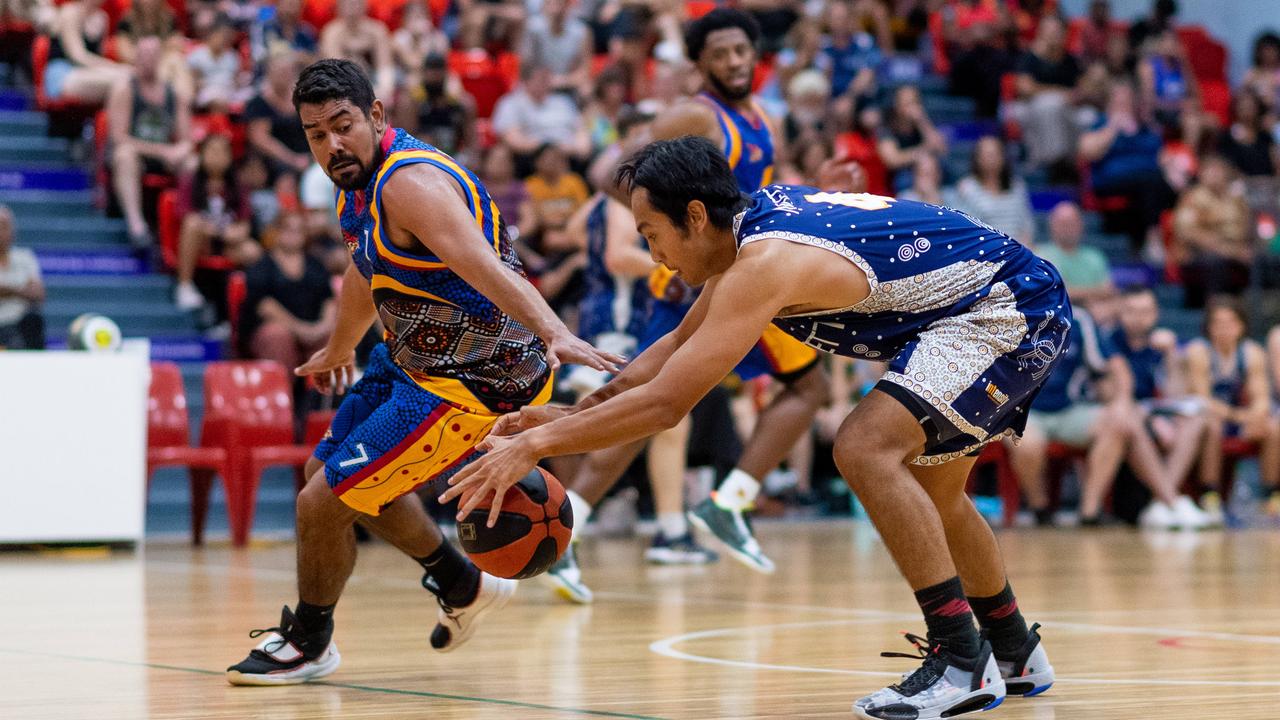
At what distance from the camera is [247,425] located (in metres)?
10.3

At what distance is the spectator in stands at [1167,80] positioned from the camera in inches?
689

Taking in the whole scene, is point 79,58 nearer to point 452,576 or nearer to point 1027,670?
point 452,576

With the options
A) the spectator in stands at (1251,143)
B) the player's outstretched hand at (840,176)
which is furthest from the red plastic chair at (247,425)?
the spectator in stands at (1251,143)

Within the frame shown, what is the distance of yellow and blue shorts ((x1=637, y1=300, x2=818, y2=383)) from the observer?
723cm

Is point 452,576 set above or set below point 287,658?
above

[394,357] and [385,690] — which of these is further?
[394,357]

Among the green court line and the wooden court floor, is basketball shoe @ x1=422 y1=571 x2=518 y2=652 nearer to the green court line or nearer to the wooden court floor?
the wooden court floor

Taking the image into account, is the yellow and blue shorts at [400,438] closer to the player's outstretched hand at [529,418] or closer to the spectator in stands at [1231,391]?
the player's outstretched hand at [529,418]

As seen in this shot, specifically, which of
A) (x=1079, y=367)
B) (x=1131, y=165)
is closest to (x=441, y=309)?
(x=1079, y=367)

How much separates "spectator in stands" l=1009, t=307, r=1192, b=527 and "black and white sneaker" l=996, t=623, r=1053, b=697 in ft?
25.7

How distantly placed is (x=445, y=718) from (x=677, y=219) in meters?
Result: 1.23

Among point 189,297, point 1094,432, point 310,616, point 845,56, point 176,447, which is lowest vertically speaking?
point 1094,432

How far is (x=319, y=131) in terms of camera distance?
14.4ft

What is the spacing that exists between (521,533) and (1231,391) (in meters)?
9.84
